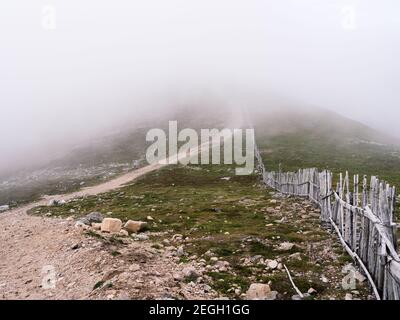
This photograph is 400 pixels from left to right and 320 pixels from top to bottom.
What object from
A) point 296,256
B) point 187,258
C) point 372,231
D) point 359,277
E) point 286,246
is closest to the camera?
point 372,231

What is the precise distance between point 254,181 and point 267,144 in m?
36.9

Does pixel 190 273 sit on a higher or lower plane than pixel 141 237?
higher

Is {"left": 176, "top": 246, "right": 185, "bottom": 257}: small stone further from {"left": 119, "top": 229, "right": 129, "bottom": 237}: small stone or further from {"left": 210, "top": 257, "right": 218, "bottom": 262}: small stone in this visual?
{"left": 119, "top": 229, "right": 129, "bottom": 237}: small stone

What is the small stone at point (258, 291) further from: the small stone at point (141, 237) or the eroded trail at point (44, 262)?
the small stone at point (141, 237)

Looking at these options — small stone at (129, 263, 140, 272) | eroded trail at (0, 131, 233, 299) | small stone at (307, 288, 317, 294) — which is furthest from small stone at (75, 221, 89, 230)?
small stone at (307, 288, 317, 294)

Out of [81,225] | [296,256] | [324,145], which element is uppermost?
[296,256]

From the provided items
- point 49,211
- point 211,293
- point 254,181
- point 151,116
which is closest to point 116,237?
point 211,293

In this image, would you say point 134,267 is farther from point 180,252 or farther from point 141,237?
point 141,237

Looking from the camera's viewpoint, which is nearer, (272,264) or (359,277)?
(359,277)

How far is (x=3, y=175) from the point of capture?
72375 millimetres

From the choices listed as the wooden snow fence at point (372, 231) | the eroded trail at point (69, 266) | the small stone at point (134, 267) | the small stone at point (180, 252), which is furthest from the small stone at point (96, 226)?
the wooden snow fence at point (372, 231)

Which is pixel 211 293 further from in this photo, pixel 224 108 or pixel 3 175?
pixel 224 108

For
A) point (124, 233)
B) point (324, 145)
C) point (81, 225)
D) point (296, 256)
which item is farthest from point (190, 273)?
point (324, 145)
